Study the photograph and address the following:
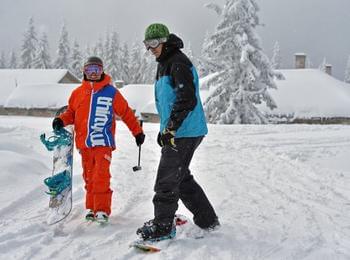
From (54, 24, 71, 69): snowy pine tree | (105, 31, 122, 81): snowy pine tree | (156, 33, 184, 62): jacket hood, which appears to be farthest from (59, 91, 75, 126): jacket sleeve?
(54, 24, 71, 69): snowy pine tree

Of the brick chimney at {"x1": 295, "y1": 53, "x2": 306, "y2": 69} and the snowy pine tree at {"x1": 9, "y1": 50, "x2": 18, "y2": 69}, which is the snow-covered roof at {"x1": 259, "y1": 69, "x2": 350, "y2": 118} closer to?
the brick chimney at {"x1": 295, "y1": 53, "x2": 306, "y2": 69}

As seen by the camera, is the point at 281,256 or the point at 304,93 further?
the point at 304,93

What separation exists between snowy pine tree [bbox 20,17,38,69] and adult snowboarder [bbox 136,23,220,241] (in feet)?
234

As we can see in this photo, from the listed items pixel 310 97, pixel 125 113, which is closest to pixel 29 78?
pixel 310 97

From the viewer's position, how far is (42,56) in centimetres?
6812

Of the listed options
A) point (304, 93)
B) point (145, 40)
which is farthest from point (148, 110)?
point (145, 40)

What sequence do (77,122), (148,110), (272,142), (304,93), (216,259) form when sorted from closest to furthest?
(216,259), (77,122), (272,142), (304,93), (148,110)

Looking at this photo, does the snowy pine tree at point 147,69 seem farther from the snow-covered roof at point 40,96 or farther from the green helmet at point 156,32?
the green helmet at point 156,32

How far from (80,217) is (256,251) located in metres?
2.01

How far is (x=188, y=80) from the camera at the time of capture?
12.2 ft

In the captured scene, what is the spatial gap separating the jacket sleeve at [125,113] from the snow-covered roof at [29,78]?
169ft

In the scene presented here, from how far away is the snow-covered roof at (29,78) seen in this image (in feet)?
178

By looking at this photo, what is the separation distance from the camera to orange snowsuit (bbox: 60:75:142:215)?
4547 mm

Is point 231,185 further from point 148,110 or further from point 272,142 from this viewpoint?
point 148,110
